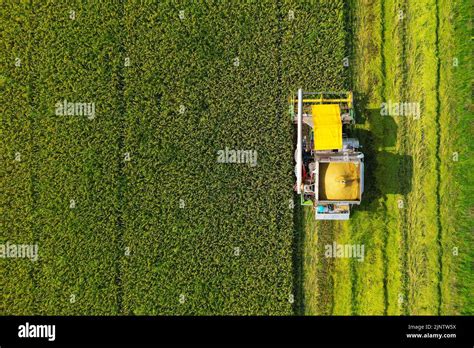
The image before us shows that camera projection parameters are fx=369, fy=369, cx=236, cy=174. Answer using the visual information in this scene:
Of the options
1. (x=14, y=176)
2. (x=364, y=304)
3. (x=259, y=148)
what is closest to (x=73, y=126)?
(x=14, y=176)

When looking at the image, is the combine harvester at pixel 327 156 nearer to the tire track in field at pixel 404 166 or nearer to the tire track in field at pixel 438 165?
the tire track in field at pixel 404 166

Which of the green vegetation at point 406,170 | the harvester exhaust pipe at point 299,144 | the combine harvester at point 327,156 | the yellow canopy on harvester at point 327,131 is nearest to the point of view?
the combine harvester at point 327,156

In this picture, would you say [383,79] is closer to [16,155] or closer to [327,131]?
[327,131]

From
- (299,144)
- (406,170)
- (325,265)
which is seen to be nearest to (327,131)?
(299,144)

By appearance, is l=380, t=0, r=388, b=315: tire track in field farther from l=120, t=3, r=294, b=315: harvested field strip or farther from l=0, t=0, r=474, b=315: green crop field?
l=120, t=3, r=294, b=315: harvested field strip

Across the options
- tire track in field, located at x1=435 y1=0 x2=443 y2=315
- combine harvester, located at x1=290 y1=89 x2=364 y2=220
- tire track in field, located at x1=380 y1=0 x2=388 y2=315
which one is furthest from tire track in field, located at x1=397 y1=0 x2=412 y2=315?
combine harvester, located at x1=290 y1=89 x2=364 y2=220

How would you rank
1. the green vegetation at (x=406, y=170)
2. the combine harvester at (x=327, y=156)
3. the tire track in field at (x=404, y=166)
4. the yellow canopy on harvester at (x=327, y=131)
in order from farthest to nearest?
the tire track in field at (x=404, y=166) < the green vegetation at (x=406, y=170) < the yellow canopy on harvester at (x=327, y=131) < the combine harvester at (x=327, y=156)

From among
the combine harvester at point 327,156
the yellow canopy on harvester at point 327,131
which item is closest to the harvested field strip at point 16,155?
the combine harvester at point 327,156
